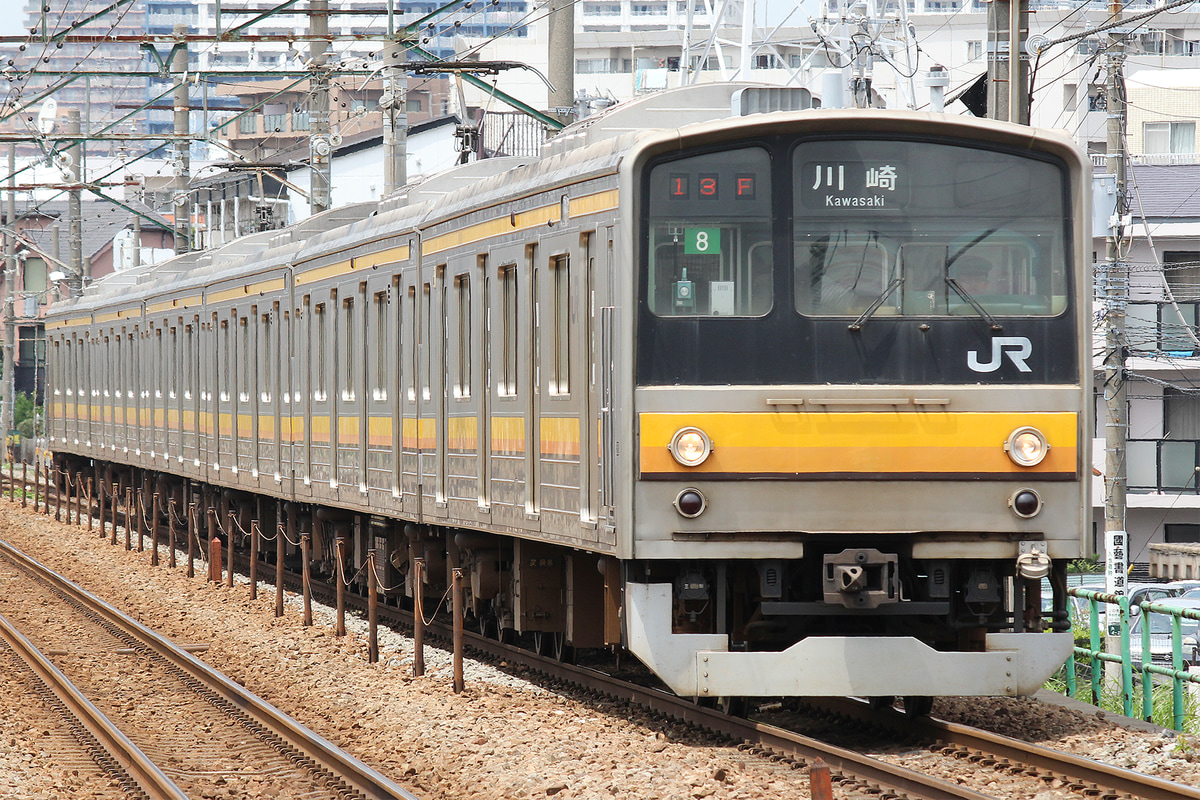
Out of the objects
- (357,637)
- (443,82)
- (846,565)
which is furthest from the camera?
(443,82)

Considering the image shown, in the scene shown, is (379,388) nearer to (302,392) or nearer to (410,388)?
(410,388)

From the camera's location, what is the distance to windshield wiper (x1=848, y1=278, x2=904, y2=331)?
817 centimetres

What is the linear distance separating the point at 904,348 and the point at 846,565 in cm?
106

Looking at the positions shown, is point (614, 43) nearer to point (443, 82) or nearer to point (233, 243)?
point (443, 82)

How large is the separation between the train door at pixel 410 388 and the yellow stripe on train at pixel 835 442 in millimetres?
4391

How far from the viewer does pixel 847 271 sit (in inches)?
326

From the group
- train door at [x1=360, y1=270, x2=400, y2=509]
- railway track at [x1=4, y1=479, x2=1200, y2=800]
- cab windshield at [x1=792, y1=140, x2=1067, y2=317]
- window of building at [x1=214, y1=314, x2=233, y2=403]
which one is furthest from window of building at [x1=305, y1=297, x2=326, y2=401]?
cab windshield at [x1=792, y1=140, x2=1067, y2=317]

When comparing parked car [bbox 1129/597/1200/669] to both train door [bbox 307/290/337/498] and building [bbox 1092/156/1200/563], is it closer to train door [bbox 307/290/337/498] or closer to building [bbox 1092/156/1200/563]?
building [bbox 1092/156/1200/563]

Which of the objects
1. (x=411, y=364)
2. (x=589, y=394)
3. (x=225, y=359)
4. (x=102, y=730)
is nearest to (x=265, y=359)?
(x=225, y=359)

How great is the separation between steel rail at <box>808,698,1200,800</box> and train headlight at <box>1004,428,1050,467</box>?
4.21ft

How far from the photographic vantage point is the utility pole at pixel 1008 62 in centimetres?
1109

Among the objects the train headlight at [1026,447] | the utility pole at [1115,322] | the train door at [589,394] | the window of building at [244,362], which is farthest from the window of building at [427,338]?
the utility pole at [1115,322]

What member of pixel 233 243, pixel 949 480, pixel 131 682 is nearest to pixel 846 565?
pixel 949 480

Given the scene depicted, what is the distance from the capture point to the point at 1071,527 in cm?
820
